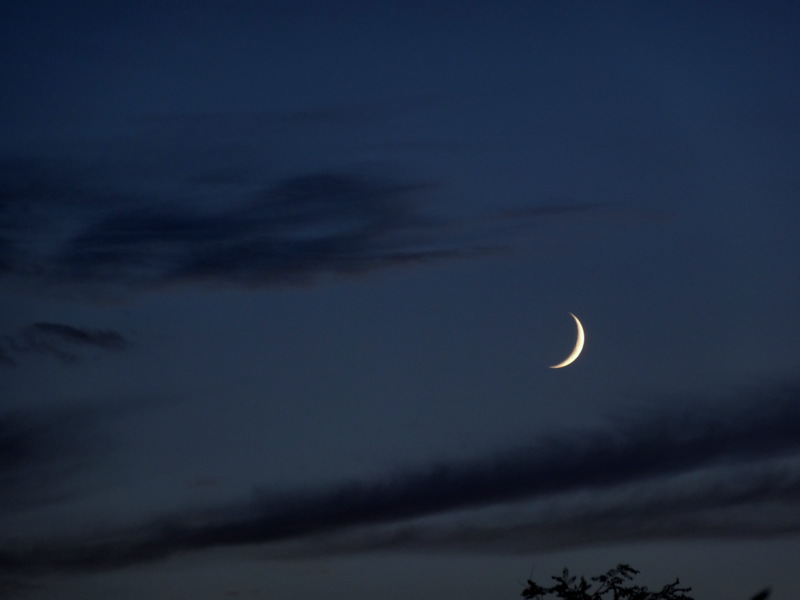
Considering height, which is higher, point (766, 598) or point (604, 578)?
point (604, 578)

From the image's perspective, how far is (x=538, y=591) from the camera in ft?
157

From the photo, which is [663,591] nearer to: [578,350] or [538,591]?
[538,591]

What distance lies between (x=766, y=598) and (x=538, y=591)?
27973mm

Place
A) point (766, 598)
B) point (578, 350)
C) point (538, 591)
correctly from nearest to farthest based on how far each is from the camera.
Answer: point (766, 598) < point (538, 591) < point (578, 350)

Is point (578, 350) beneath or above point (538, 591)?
above

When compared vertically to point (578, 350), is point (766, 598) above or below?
below

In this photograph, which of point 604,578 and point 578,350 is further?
point 578,350

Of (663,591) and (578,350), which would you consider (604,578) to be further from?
(578,350)

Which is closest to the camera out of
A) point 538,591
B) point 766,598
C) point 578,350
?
point 766,598

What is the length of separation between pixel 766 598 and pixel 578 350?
154 ft

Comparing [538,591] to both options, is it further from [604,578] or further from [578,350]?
[578,350]

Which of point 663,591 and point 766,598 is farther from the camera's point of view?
point 663,591

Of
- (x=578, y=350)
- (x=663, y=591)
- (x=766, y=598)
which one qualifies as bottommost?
(x=766, y=598)

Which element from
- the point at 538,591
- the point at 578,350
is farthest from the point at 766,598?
the point at 578,350
